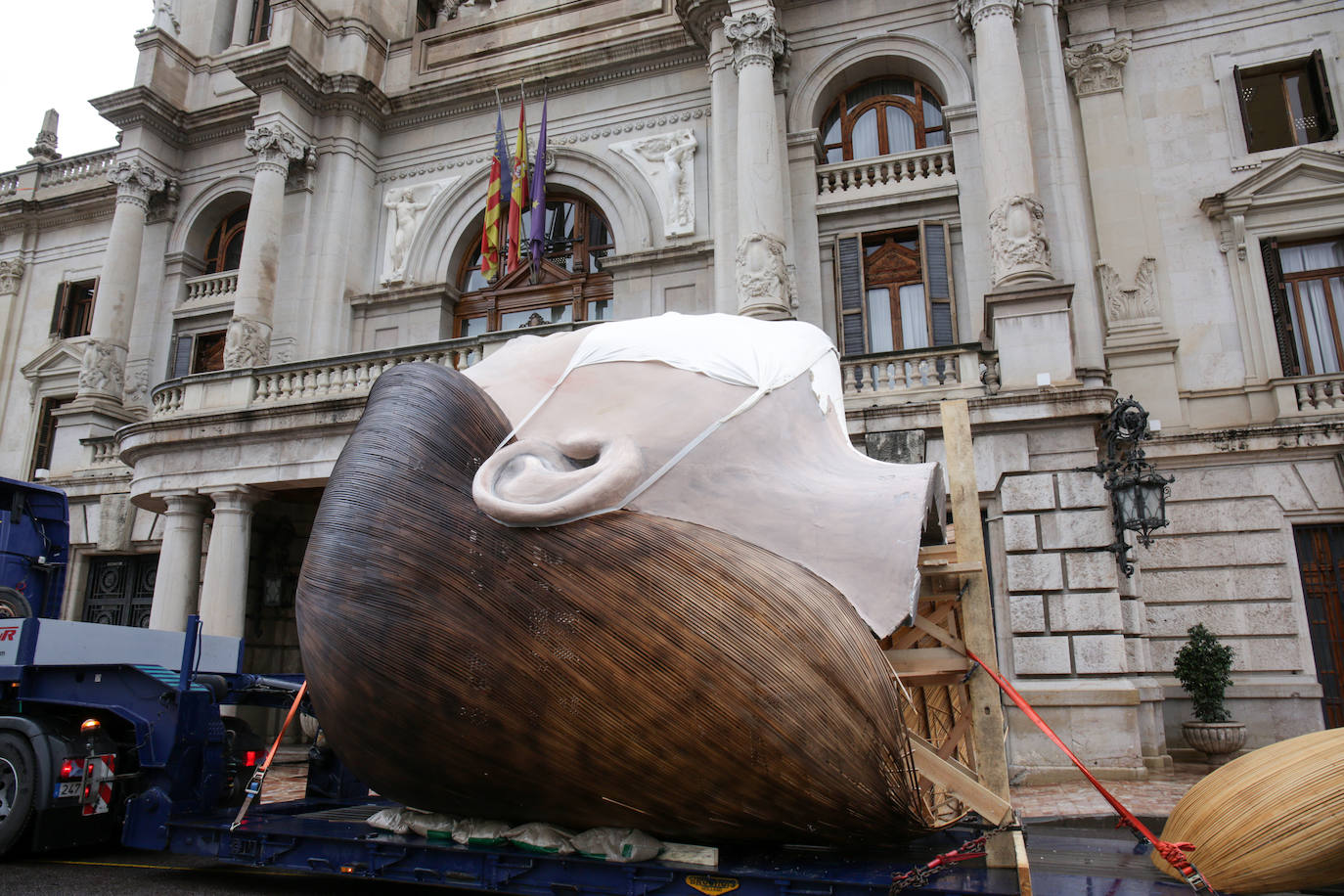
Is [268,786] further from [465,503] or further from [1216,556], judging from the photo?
[1216,556]

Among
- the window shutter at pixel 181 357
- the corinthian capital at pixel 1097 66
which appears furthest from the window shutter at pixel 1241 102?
the window shutter at pixel 181 357

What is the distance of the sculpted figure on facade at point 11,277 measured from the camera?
87.4 feet

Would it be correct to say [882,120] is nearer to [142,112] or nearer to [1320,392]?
[1320,392]

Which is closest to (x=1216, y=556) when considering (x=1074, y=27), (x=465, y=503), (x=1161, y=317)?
(x=1161, y=317)

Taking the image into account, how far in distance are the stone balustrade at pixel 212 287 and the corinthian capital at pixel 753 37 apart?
1371 centimetres

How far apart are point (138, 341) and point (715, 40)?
16.0 meters

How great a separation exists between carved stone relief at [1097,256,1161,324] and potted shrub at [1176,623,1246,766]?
5.74 meters

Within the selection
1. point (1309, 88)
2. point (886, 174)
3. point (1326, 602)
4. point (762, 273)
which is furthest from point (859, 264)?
point (1326, 602)

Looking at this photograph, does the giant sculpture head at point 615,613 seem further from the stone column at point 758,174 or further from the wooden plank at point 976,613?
the stone column at point 758,174

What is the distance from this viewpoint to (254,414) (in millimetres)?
16297

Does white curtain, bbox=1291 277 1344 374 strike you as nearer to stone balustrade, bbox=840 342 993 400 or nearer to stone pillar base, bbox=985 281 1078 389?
stone pillar base, bbox=985 281 1078 389

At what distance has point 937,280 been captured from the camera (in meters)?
17.3

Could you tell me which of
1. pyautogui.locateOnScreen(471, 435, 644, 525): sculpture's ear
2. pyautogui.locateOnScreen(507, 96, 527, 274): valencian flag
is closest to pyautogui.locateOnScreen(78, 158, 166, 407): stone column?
pyautogui.locateOnScreen(507, 96, 527, 274): valencian flag

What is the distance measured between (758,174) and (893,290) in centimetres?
340
